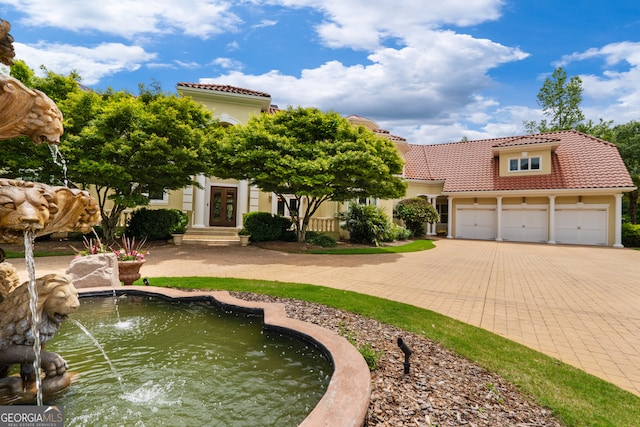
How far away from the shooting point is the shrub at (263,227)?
16.8m

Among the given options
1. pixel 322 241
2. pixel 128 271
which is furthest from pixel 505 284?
pixel 128 271

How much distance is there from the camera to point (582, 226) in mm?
21641

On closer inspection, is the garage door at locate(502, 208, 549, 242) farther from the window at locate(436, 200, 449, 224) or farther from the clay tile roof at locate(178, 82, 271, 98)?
the clay tile roof at locate(178, 82, 271, 98)

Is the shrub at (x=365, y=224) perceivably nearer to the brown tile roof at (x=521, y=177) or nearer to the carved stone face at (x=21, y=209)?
the brown tile roof at (x=521, y=177)

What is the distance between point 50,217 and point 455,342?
4.82 meters

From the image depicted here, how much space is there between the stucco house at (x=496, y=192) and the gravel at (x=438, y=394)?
605 inches

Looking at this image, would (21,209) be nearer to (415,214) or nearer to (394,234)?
(394,234)

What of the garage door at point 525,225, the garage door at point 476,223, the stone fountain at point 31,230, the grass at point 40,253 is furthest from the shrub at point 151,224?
the garage door at point 525,225

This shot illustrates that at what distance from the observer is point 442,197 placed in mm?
27281

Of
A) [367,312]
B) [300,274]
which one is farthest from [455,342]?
[300,274]

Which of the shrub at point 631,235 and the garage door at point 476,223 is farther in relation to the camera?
the garage door at point 476,223

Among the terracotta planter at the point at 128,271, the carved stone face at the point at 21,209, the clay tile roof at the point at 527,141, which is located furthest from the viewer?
the clay tile roof at the point at 527,141

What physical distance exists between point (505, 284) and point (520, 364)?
575 cm

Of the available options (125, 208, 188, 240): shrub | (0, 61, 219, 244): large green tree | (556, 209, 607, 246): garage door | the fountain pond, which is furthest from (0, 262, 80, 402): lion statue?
(556, 209, 607, 246): garage door
